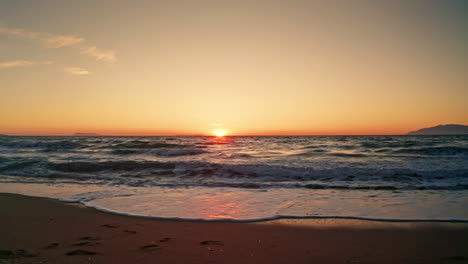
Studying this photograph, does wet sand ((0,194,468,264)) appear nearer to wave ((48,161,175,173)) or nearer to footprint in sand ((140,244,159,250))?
footprint in sand ((140,244,159,250))

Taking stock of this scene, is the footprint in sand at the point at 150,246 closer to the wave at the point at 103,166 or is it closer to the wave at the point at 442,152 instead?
the wave at the point at 103,166

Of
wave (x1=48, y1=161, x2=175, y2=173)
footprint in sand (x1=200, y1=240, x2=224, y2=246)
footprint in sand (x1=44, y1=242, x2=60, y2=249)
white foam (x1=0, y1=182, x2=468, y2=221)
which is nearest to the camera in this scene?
footprint in sand (x1=44, y1=242, x2=60, y2=249)

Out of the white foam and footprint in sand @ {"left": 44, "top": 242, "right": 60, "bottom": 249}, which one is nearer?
footprint in sand @ {"left": 44, "top": 242, "right": 60, "bottom": 249}

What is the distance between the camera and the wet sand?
12.2 ft

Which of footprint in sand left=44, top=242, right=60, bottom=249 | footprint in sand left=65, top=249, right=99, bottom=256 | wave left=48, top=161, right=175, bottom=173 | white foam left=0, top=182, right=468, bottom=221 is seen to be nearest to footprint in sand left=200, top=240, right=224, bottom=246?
white foam left=0, top=182, right=468, bottom=221

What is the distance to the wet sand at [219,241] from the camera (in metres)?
3.73

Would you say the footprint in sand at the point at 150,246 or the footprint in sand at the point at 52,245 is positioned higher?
the footprint in sand at the point at 52,245

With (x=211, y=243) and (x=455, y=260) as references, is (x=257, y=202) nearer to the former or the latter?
(x=211, y=243)

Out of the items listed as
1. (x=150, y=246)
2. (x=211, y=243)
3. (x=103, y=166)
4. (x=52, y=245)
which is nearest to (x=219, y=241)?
(x=211, y=243)

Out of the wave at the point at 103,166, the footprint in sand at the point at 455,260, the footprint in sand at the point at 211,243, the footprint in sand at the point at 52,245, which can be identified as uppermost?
the footprint in sand at the point at 52,245

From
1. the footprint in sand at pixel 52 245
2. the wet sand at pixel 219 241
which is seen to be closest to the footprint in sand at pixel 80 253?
the wet sand at pixel 219 241

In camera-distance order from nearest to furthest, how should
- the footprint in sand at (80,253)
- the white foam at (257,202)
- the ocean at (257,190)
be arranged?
the footprint in sand at (80,253) < the white foam at (257,202) < the ocean at (257,190)

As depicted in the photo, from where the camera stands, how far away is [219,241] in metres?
4.36

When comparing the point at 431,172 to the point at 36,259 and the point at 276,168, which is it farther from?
the point at 36,259
